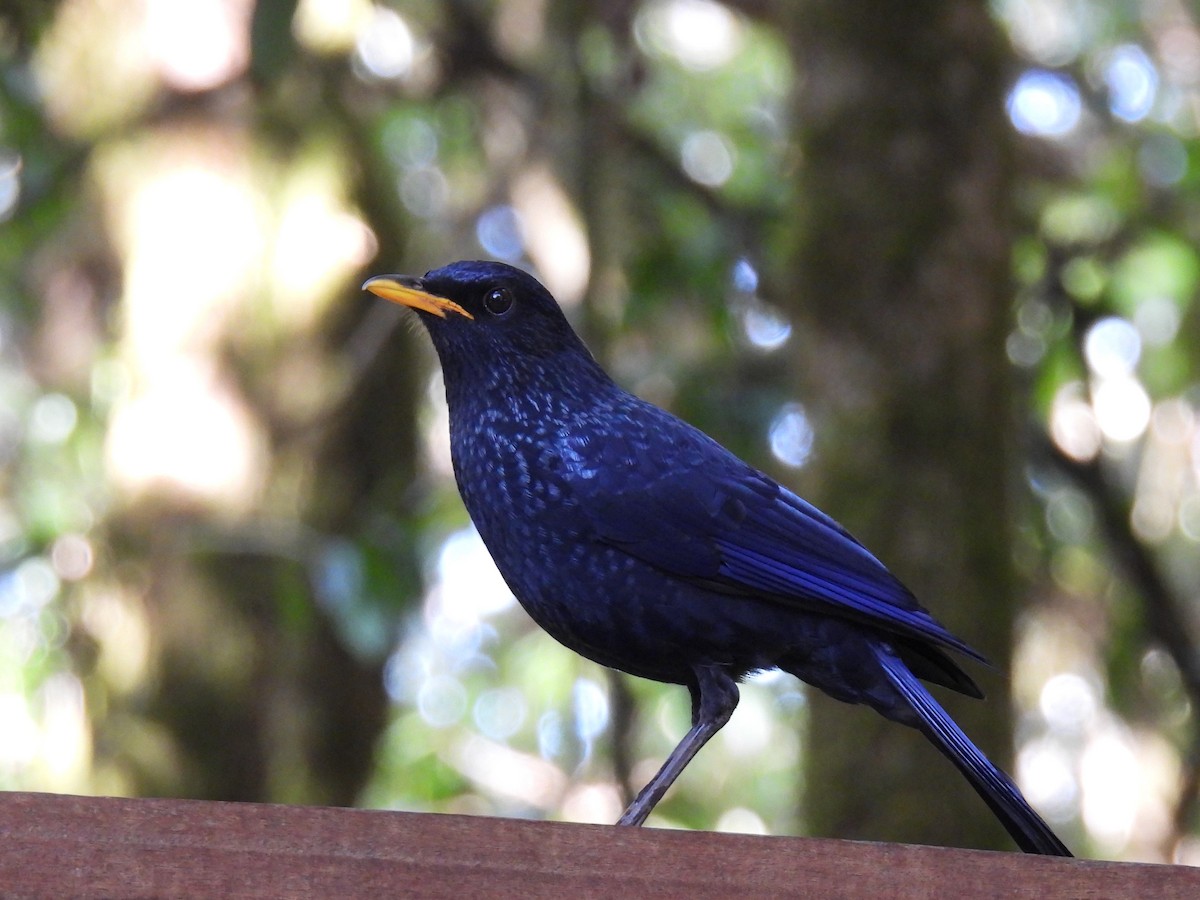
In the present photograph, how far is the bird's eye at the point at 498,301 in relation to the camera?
3406mm

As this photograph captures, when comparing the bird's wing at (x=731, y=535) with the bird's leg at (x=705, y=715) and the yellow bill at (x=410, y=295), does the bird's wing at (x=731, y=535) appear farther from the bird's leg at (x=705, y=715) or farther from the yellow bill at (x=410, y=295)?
the yellow bill at (x=410, y=295)

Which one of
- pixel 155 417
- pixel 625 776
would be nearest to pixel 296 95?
pixel 155 417

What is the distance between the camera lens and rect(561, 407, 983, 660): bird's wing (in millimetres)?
3033

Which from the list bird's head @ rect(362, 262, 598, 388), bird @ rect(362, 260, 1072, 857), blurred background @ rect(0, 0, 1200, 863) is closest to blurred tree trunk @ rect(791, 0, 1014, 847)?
blurred background @ rect(0, 0, 1200, 863)

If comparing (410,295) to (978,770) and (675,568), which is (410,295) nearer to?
(675,568)

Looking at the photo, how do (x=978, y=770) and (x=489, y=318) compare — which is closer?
(x=978, y=770)

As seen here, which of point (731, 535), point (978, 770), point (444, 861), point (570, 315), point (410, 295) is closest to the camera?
point (444, 861)

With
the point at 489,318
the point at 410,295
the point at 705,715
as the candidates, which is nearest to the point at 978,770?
the point at 705,715

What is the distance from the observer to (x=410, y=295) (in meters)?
3.32

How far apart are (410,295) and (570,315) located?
2.55 m

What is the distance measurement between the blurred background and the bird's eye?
4.16ft

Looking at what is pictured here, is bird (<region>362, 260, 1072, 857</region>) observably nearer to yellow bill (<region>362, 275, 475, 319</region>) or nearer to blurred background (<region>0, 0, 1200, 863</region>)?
yellow bill (<region>362, 275, 475, 319</region>)

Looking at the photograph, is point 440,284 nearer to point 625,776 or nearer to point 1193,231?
point 625,776

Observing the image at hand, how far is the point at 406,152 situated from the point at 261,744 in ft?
20.5
